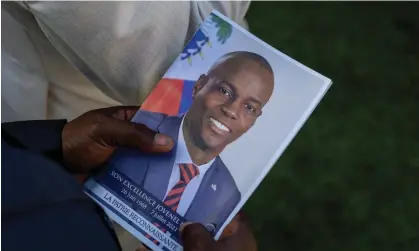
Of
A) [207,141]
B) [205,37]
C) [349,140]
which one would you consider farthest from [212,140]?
[349,140]

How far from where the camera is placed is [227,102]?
2.10 ft

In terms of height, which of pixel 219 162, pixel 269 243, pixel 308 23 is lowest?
pixel 269 243

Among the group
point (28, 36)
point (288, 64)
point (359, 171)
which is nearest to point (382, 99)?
point (359, 171)

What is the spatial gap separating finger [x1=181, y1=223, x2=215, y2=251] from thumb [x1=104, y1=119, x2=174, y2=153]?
3.2 inches

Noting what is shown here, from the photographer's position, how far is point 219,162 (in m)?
0.64

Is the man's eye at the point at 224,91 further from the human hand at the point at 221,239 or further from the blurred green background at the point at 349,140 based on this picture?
the blurred green background at the point at 349,140

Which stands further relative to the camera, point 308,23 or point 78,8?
point 308,23

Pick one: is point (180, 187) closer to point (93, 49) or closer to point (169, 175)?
point (169, 175)

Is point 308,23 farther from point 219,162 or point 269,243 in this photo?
point 219,162

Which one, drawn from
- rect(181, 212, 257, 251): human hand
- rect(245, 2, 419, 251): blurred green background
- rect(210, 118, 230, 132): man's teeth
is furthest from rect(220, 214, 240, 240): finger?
rect(245, 2, 419, 251): blurred green background

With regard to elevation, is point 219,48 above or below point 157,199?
above

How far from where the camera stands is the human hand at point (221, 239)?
0.61m

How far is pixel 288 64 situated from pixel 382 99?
1.71ft

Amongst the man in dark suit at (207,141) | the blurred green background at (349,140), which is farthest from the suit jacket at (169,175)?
the blurred green background at (349,140)
